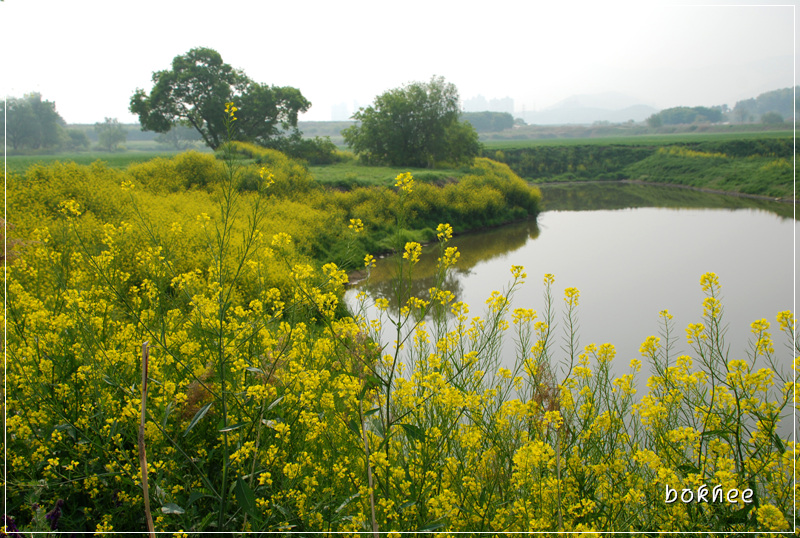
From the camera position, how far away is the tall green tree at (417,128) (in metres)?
27.9

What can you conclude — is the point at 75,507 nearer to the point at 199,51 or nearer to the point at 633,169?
the point at 199,51

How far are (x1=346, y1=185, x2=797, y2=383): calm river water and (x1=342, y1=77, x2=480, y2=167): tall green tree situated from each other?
7309 mm

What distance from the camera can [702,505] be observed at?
1936 millimetres

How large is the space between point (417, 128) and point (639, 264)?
1751 cm

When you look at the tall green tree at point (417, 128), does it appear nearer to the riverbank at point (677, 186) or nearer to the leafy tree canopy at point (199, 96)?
the leafy tree canopy at point (199, 96)

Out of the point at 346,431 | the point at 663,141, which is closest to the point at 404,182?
the point at 346,431

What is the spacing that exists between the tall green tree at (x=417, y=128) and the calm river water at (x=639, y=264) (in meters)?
7.31

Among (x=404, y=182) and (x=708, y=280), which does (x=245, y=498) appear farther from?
(x=708, y=280)

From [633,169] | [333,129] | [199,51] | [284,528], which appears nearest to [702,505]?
[284,528]

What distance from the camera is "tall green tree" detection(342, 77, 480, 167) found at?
27938 millimetres

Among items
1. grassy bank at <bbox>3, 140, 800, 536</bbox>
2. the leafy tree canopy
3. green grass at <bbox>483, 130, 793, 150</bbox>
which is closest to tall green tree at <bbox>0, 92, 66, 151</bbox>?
the leafy tree canopy

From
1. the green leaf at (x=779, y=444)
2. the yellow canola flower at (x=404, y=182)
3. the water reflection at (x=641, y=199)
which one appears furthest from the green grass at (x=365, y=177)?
the green leaf at (x=779, y=444)

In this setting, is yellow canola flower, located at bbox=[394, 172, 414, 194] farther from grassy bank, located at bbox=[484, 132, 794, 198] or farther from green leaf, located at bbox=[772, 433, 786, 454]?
grassy bank, located at bbox=[484, 132, 794, 198]

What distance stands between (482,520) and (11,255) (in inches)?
231
